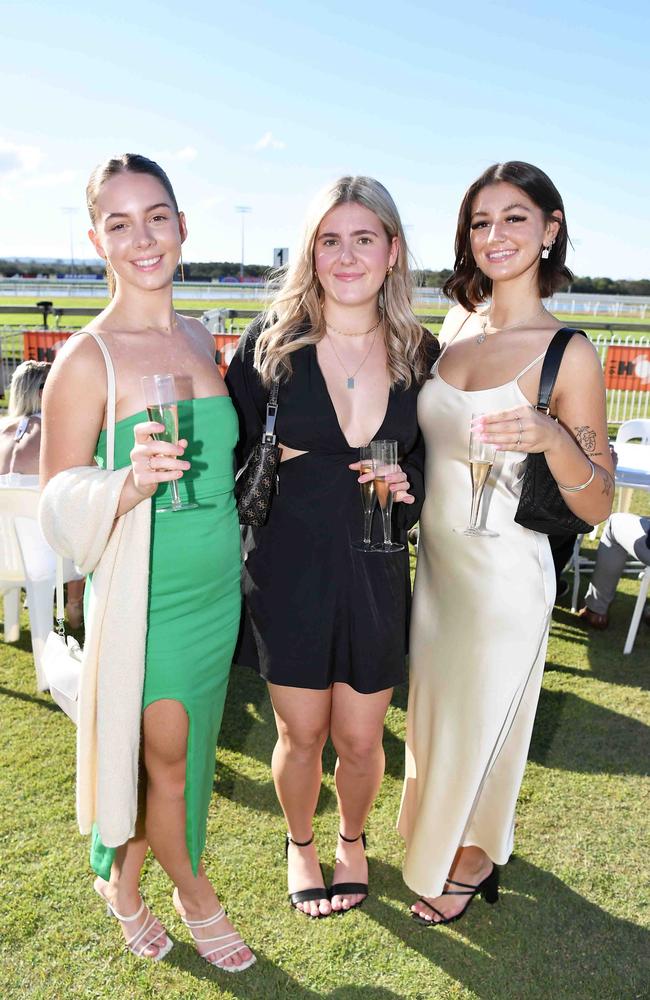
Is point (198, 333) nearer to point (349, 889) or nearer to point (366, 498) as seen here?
point (366, 498)

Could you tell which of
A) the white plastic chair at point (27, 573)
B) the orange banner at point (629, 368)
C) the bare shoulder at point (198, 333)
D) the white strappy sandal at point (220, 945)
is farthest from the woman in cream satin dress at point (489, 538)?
the orange banner at point (629, 368)

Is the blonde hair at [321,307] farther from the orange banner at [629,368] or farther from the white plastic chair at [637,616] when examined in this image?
the orange banner at [629,368]

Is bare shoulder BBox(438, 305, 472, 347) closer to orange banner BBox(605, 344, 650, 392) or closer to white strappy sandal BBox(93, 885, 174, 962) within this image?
white strappy sandal BBox(93, 885, 174, 962)

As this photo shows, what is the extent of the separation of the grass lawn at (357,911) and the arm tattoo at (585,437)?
666mm

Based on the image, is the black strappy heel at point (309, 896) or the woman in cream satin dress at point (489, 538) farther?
the black strappy heel at point (309, 896)

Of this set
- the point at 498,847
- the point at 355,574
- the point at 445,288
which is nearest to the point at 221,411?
the point at 355,574

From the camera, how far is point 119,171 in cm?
240

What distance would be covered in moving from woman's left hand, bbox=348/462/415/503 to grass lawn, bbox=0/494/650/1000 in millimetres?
598

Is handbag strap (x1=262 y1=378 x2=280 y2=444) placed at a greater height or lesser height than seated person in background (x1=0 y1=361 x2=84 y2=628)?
greater

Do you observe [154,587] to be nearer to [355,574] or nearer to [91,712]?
[91,712]

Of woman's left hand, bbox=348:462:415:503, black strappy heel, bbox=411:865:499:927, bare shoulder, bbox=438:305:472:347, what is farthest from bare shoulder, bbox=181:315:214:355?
black strappy heel, bbox=411:865:499:927

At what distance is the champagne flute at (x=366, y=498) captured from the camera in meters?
2.47

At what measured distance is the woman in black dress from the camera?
2723mm

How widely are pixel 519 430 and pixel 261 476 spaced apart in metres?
0.88
